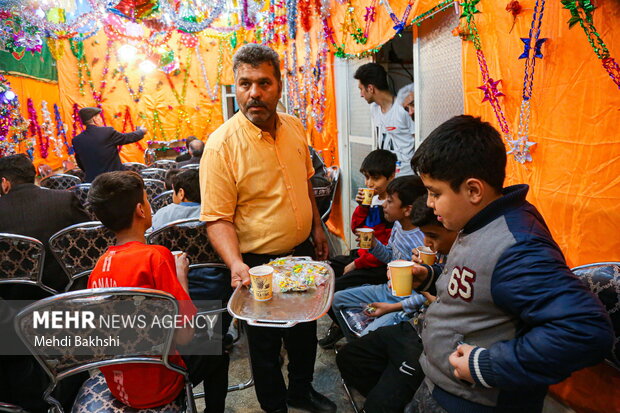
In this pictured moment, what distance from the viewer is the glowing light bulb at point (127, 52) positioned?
10.0m

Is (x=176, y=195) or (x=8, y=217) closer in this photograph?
(x=8, y=217)

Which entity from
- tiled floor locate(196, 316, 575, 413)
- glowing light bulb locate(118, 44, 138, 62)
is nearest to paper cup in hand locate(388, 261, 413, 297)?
tiled floor locate(196, 316, 575, 413)

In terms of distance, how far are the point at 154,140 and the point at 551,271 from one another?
10660mm

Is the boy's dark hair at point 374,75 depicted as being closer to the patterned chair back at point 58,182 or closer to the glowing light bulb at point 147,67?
the patterned chair back at point 58,182

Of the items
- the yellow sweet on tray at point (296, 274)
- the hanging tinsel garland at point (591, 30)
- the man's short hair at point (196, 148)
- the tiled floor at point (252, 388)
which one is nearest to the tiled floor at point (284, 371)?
the tiled floor at point (252, 388)

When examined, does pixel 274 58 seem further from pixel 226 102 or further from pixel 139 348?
pixel 226 102

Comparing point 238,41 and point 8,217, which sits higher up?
point 238,41

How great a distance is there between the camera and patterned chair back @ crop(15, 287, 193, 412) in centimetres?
129

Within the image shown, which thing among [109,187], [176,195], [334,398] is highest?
[109,187]

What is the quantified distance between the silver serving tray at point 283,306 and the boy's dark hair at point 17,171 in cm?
179

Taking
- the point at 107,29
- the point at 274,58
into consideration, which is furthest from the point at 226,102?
the point at 274,58

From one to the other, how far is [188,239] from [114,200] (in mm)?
672

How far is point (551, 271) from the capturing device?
37.0 inches

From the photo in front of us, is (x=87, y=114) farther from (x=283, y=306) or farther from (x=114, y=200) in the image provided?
(x=283, y=306)
